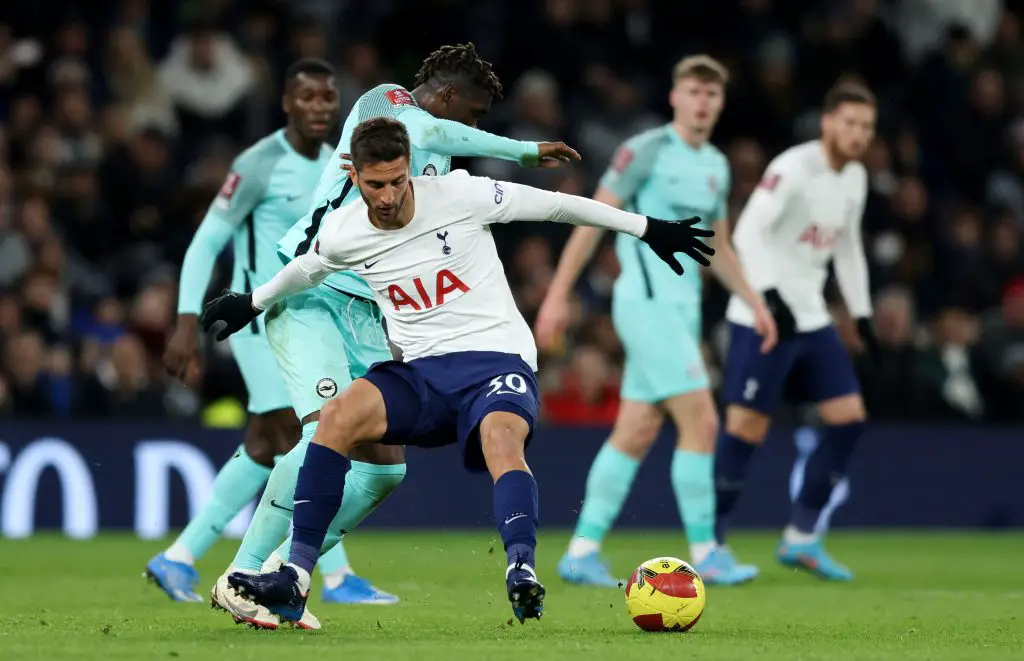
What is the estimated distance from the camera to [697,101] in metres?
9.45

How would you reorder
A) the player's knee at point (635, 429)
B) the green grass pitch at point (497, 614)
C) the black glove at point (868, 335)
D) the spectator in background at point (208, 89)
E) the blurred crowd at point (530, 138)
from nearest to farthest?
the green grass pitch at point (497, 614), the player's knee at point (635, 429), the black glove at point (868, 335), the blurred crowd at point (530, 138), the spectator in background at point (208, 89)

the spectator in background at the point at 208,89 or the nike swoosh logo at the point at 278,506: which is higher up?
the spectator in background at the point at 208,89

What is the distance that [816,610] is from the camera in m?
7.85

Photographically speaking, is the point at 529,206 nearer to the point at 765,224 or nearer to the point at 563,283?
the point at 563,283

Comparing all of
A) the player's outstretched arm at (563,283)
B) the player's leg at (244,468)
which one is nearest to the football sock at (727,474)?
the player's outstretched arm at (563,283)

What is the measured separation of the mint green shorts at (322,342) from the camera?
273 inches

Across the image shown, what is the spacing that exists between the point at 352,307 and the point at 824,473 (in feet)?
12.6

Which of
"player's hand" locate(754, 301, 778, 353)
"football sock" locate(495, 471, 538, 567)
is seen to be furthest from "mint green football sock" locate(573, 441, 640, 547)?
"football sock" locate(495, 471, 538, 567)

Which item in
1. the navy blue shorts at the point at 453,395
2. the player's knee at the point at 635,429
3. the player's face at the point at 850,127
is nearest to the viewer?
the navy blue shorts at the point at 453,395

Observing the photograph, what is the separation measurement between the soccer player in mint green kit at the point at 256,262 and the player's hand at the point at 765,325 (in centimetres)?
267

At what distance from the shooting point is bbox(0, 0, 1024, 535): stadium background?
13.0 metres

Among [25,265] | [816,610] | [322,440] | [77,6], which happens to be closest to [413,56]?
[77,6]

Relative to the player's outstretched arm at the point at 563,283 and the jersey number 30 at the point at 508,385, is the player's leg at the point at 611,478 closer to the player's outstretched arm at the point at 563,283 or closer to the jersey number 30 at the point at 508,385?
the player's outstretched arm at the point at 563,283

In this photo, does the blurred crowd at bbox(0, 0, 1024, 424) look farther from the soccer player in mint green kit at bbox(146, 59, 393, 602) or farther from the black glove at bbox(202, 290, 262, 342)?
the black glove at bbox(202, 290, 262, 342)
